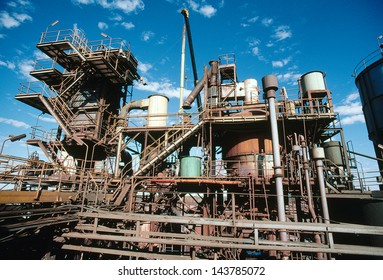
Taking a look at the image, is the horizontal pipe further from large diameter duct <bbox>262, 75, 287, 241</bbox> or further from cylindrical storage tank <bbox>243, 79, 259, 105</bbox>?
large diameter duct <bbox>262, 75, 287, 241</bbox>

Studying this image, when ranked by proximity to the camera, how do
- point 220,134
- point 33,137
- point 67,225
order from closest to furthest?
point 67,225, point 220,134, point 33,137

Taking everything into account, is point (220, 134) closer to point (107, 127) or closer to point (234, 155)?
point (234, 155)

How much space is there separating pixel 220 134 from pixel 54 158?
1460 cm

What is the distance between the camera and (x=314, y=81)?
12.9 m

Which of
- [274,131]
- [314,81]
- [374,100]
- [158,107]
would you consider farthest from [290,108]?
[158,107]

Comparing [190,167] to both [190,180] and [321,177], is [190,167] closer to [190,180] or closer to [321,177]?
[190,180]

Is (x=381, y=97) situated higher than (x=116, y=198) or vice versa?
(x=381, y=97)

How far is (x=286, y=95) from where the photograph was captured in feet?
44.4

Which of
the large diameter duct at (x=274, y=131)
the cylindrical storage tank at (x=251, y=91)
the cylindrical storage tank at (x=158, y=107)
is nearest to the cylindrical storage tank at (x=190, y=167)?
the large diameter duct at (x=274, y=131)

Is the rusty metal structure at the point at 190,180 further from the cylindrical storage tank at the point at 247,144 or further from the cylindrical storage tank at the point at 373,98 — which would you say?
the cylindrical storage tank at the point at 373,98

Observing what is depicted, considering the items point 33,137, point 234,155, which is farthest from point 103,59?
point 234,155

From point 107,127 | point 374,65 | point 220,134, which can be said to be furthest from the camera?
point 107,127

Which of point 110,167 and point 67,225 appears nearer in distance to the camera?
point 67,225

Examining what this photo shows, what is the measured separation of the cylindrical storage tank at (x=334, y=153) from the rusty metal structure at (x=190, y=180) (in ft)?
0.22
